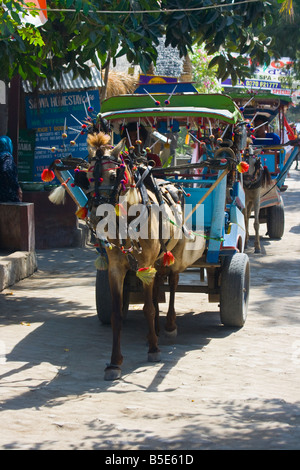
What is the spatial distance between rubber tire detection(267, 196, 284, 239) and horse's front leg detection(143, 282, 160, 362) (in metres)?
8.50

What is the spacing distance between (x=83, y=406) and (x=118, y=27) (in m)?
4.70

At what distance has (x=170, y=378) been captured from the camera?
21.3 feet

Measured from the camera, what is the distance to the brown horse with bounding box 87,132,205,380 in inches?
240

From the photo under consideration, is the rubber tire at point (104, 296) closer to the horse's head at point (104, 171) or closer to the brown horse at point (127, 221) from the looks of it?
the brown horse at point (127, 221)

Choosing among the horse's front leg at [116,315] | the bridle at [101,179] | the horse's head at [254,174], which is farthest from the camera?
the horse's head at [254,174]

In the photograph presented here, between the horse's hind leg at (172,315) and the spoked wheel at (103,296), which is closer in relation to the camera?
the horse's hind leg at (172,315)

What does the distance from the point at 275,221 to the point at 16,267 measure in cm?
626

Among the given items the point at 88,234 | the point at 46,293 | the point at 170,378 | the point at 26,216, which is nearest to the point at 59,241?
the point at 88,234

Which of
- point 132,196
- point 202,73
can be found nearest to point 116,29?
point 132,196

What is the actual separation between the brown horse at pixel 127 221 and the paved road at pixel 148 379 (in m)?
0.46

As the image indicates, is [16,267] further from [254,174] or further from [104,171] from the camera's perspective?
[104,171]

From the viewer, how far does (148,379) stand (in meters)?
6.46

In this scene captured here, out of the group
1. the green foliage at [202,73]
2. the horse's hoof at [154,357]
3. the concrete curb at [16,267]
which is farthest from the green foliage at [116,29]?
the green foliage at [202,73]

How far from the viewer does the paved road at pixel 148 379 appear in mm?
5105
